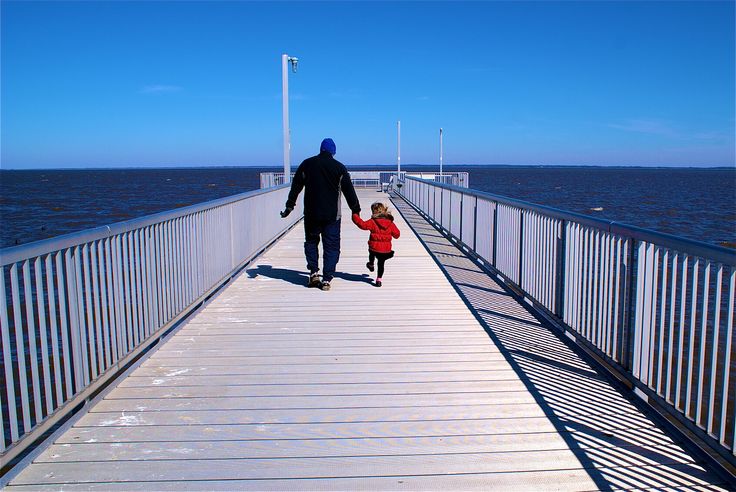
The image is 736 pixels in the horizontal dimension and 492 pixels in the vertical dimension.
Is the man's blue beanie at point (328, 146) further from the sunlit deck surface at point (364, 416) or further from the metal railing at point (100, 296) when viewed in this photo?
the sunlit deck surface at point (364, 416)

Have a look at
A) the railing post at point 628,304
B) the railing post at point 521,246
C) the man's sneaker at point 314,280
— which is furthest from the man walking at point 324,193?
the railing post at point 628,304

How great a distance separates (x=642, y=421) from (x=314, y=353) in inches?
93.2

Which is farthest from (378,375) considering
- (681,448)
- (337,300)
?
(337,300)

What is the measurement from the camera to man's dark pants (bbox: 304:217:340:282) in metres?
7.80

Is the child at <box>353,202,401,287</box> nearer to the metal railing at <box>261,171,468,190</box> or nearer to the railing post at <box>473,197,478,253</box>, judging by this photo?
the railing post at <box>473,197,478,253</box>

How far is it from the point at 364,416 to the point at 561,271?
2.54 meters

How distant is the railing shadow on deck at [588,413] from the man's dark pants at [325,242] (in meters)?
1.76

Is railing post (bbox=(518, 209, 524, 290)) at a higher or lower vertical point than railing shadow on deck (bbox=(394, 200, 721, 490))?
higher

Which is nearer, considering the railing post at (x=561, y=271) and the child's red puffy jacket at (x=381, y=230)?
the railing post at (x=561, y=271)

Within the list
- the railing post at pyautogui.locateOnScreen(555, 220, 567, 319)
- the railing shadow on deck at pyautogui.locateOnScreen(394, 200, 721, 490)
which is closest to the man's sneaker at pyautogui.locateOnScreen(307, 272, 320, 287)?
the railing shadow on deck at pyautogui.locateOnScreen(394, 200, 721, 490)

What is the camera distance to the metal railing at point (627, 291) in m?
3.42

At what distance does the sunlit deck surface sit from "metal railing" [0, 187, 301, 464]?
21cm

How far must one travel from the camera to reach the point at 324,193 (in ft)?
25.2

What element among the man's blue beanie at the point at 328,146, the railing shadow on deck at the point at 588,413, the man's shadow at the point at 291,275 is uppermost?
the man's blue beanie at the point at 328,146
